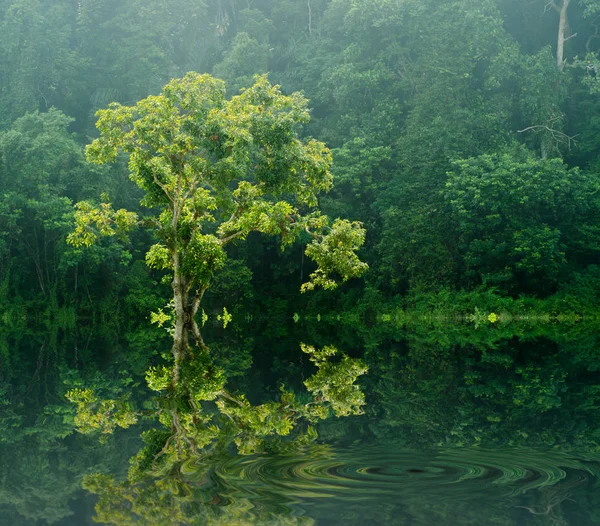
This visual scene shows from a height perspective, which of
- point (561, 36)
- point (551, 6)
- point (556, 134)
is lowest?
point (556, 134)

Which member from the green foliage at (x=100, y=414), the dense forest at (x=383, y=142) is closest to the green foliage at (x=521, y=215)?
the dense forest at (x=383, y=142)

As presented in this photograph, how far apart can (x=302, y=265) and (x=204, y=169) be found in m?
15.6

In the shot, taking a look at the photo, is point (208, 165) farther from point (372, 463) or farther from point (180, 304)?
point (372, 463)

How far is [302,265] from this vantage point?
30016mm

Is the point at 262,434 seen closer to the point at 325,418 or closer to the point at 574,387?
the point at 325,418

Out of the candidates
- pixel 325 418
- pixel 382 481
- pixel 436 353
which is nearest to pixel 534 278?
pixel 436 353

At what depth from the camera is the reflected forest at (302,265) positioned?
3.48 meters

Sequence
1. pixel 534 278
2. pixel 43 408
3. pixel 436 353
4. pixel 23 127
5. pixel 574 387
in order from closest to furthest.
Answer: pixel 43 408 < pixel 574 387 < pixel 436 353 < pixel 534 278 < pixel 23 127

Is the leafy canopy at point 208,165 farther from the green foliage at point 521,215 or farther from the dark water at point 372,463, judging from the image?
the green foliage at point 521,215

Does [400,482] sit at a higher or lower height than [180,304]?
lower

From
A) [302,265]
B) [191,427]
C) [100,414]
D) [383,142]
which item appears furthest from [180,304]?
[383,142]

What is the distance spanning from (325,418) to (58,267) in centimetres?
2390

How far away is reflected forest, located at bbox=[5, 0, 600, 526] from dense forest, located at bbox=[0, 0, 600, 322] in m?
0.12

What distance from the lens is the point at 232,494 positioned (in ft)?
10.2
